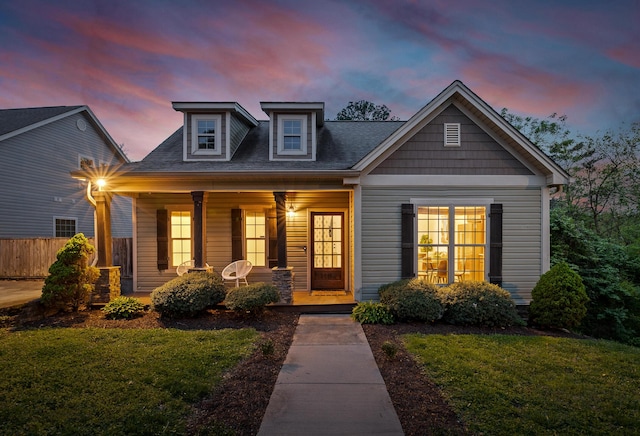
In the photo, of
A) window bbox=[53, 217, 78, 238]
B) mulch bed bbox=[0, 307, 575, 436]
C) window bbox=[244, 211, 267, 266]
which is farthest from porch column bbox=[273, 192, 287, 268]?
window bbox=[53, 217, 78, 238]

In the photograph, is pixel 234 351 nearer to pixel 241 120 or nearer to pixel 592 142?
pixel 241 120

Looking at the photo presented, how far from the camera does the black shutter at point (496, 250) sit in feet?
23.4

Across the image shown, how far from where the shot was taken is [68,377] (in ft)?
12.3

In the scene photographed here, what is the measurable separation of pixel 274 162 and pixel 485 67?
31.3ft

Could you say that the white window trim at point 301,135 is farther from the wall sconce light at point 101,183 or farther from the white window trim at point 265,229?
the wall sconce light at point 101,183

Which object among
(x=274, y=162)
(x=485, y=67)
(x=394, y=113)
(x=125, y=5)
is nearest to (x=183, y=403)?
(x=274, y=162)

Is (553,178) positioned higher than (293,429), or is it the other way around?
(553,178)

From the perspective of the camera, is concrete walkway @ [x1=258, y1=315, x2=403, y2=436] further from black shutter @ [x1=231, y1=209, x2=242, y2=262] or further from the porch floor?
black shutter @ [x1=231, y1=209, x2=242, y2=262]

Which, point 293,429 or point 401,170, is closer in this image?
point 293,429

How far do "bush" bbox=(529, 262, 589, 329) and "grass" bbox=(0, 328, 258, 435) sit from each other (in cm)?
589

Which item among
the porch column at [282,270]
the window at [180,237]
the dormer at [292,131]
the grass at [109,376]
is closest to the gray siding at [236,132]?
the dormer at [292,131]

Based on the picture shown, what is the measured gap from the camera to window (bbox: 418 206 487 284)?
7.23 m

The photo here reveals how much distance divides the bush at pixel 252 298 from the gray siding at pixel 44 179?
1128cm

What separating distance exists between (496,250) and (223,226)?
7083mm
